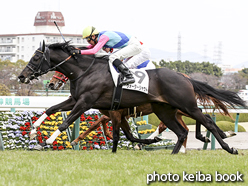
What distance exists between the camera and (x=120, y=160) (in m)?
5.72

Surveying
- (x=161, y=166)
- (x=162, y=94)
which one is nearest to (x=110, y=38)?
(x=162, y=94)

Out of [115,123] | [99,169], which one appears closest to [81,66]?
[115,123]

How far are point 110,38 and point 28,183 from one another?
328 centimetres

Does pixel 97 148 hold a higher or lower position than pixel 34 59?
lower

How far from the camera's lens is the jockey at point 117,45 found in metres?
6.58

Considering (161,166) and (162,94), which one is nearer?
(161,166)

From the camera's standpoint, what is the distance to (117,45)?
A: 6941 millimetres

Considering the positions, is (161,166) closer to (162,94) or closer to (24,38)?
(162,94)

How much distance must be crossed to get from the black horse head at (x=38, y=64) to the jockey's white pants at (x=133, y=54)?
105 cm

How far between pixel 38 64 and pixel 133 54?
5.26ft

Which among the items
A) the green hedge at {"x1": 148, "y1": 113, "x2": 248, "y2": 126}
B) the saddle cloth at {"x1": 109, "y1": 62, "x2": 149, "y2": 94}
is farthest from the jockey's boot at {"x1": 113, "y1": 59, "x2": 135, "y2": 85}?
the green hedge at {"x1": 148, "y1": 113, "x2": 248, "y2": 126}

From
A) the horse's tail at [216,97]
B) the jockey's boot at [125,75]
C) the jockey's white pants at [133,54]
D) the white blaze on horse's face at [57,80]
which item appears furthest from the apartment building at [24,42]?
the jockey's boot at [125,75]

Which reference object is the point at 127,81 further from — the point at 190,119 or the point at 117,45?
the point at 190,119

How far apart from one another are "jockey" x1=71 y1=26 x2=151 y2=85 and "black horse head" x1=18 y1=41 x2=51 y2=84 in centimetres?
44
